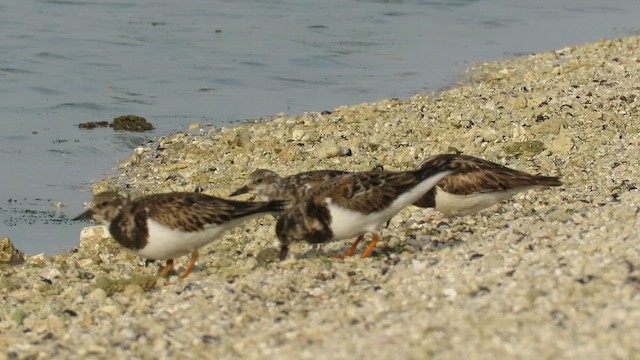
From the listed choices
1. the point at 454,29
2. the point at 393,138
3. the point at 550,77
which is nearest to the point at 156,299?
the point at 393,138

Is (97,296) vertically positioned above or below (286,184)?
below

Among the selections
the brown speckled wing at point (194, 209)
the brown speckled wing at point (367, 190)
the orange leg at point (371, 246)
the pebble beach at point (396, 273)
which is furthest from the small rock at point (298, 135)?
the brown speckled wing at point (194, 209)

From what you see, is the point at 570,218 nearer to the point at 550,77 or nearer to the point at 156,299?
the point at 156,299

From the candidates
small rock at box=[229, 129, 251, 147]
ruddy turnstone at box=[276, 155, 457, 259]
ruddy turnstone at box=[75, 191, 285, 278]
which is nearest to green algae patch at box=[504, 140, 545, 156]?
small rock at box=[229, 129, 251, 147]

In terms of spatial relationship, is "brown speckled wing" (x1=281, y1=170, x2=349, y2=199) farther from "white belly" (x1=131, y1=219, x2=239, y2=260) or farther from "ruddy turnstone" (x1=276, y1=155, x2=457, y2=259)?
"white belly" (x1=131, y1=219, x2=239, y2=260)

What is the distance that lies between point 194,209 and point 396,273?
152cm

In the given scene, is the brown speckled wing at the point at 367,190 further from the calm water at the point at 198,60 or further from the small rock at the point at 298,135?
the small rock at the point at 298,135

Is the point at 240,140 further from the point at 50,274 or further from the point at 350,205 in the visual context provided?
the point at 350,205

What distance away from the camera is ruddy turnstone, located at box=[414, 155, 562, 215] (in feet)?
30.6

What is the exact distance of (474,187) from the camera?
368 inches

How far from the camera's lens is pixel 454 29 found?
25.3 m

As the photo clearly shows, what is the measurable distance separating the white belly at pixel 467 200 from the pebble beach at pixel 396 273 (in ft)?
0.56

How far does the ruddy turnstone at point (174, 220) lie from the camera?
26.6ft

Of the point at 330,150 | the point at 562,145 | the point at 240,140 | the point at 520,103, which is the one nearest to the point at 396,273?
the point at 562,145
